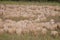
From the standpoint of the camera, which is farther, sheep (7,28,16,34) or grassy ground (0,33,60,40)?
sheep (7,28,16,34)

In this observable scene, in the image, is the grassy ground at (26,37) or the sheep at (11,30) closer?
the grassy ground at (26,37)

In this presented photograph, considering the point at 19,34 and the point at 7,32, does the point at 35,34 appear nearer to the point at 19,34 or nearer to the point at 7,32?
the point at 19,34

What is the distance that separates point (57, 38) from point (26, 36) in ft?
5.30

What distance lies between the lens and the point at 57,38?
862cm

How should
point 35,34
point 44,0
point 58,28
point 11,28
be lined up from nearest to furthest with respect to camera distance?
point 35,34 < point 11,28 < point 58,28 < point 44,0

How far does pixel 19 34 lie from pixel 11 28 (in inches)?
38.0

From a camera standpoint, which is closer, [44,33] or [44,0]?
[44,33]

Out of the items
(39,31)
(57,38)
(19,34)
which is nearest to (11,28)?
(19,34)

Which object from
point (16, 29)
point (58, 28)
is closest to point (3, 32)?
point (16, 29)

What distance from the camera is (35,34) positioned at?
891cm

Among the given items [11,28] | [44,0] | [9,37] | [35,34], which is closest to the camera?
[9,37]

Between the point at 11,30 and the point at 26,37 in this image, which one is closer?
the point at 26,37

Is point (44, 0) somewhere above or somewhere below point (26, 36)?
below

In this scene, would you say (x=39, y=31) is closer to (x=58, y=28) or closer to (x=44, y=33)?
(x=44, y=33)
